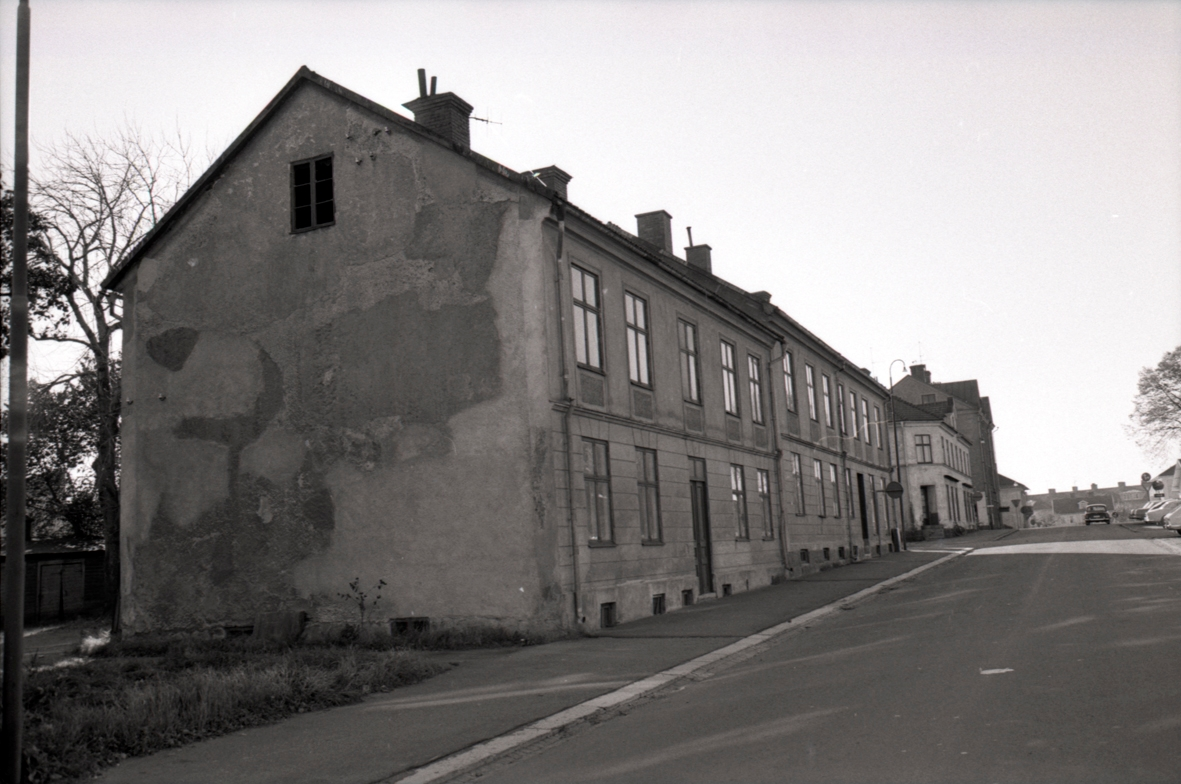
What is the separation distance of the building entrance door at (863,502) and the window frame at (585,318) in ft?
75.4

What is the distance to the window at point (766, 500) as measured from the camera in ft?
86.8

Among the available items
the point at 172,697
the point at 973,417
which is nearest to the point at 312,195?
the point at 172,697

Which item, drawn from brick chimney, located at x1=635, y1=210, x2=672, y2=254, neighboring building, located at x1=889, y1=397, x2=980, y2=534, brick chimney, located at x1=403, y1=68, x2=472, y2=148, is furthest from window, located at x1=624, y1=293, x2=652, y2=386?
neighboring building, located at x1=889, y1=397, x2=980, y2=534

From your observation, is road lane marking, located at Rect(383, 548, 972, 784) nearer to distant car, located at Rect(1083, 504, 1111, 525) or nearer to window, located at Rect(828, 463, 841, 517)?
window, located at Rect(828, 463, 841, 517)

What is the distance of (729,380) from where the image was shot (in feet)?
83.4

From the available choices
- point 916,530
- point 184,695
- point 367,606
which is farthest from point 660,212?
point 916,530

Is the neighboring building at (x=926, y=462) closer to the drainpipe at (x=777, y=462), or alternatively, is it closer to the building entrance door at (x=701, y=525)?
the drainpipe at (x=777, y=462)

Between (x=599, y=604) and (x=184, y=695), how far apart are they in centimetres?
831

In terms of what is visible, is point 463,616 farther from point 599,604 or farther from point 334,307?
point 334,307

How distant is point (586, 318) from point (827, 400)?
1970 centimetres

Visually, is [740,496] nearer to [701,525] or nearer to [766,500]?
[766,500]

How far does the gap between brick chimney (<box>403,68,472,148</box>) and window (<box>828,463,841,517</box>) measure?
66.6ft

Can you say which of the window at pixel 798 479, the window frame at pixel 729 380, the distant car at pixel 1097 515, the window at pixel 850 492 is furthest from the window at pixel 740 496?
the distant car at pixel 1097 515

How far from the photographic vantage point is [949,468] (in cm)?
7338
